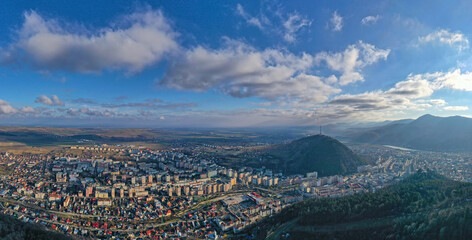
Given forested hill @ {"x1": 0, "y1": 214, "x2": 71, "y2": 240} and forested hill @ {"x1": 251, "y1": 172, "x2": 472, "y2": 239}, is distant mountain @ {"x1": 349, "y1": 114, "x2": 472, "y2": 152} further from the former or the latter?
forested hill @ {"x1": 0, "y1": 214, "x2": 71, "y2": 240}

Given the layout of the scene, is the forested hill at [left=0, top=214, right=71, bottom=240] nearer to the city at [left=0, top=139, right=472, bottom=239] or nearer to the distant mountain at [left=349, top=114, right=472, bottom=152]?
the city at [left=0, top=139, right=472, bottom=239]

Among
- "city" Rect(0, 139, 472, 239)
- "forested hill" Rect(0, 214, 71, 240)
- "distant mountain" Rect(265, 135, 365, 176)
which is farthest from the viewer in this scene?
"distant mountain" Rect(265, 135, 365, 176)

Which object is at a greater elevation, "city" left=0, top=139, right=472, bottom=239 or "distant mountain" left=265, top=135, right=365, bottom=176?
"distant mountain" left=265, top=135, right=365, bottom=176

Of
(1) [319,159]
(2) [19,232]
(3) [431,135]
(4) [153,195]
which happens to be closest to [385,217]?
(2) [19,232]

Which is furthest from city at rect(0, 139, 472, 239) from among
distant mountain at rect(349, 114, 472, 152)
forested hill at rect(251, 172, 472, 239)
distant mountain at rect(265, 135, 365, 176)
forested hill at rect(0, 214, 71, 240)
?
distant mountain at rect(349, 114, 472, 152)

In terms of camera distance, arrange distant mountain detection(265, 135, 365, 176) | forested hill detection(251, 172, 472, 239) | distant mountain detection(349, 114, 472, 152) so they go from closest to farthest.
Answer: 1. forested hill detection(251, 172, 472, 239)
2. distant mountain detection(265, 135, 365, 176)
3. distant mountain detection(349, 114, 472, 152)

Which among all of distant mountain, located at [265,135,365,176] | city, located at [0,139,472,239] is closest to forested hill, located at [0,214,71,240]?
city, located at [0,139,472,239]

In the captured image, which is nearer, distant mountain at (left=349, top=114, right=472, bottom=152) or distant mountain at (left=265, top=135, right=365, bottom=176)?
distant mountain at (left=265, top=135, right=365, bottom=176)

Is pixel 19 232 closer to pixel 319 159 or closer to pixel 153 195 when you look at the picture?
pixel 153 195

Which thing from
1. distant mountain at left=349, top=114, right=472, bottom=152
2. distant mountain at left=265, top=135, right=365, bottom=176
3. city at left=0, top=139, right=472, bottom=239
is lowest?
city at left=0, top=139, right=472, bottom=239
